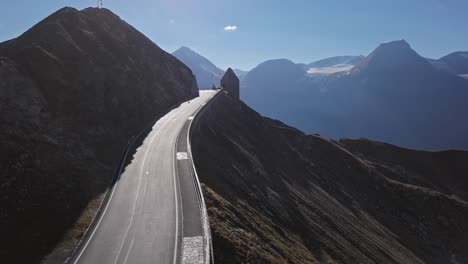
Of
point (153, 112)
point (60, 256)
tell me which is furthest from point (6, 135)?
point (153, 112)

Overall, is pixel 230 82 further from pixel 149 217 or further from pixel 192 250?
pixel 192 250

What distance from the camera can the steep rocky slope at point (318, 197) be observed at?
39312 millimetres

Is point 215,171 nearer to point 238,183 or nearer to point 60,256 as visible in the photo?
point 238,183

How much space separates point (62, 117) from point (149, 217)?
82.7ft

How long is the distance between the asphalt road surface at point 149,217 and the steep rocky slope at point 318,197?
258cm

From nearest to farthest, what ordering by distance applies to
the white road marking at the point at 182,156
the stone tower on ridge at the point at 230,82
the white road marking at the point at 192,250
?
the white road marking at the point at 192,250 → the white road marking at the point at 182,156 → the stone tower on ridge at the point at 230,82

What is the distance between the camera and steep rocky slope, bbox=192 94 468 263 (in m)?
39.3

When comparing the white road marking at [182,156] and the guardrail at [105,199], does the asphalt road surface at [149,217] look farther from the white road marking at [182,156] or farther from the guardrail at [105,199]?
the guardrail at [105,199]

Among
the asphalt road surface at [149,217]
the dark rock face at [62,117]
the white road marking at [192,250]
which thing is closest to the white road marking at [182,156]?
the asphalt road surface at [149,217]

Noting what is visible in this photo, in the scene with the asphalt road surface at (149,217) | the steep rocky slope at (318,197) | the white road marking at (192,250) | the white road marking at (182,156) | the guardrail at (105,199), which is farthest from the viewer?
the white road marking at (182,156)

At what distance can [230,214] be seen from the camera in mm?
36031

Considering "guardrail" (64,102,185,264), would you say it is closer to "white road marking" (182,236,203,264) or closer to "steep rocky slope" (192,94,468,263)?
"white road marking" (182,236,203,264)

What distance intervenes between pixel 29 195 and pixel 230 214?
19760 mm

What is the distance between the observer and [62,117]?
4866 cm
